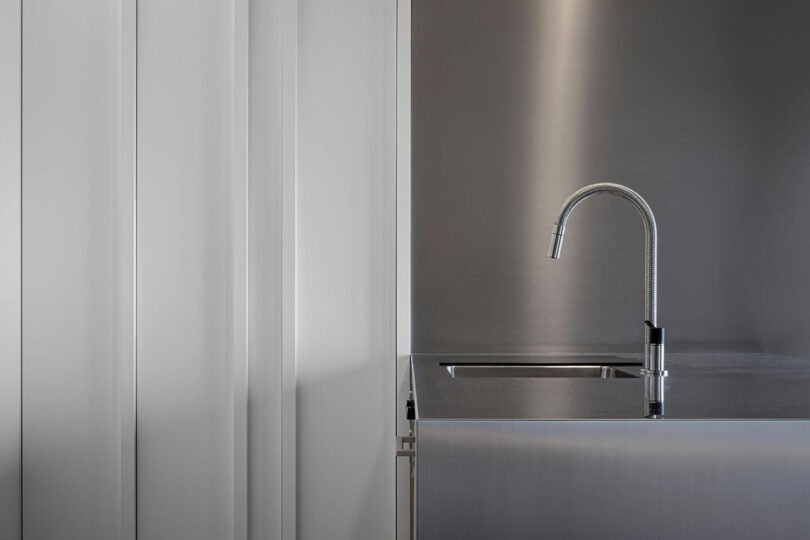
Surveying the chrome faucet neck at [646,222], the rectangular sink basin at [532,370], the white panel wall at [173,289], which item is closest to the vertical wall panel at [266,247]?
the white panel wall at [173,289]

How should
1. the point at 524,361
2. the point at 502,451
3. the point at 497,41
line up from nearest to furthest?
the point at 502,451, the point at 524,361, the point at 497,41

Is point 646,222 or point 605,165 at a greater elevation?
point 605,165

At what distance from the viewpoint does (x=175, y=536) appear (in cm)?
171

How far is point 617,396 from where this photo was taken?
3.01 feet

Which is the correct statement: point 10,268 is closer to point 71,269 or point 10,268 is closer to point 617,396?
point 71,269

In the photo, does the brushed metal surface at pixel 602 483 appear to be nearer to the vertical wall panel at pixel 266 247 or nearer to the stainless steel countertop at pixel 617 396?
the stainless steel countertop at pixel 617 396

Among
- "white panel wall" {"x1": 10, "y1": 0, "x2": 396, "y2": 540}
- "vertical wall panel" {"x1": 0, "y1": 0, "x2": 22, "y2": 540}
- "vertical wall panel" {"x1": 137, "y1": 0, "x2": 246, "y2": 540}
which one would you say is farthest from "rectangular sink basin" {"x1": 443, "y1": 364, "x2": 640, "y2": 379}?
"vertical wall panel" {"x1": 0, "y1": 0, "x2": 22, "y2": 540}

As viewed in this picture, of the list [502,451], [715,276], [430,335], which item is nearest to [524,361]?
[430,335]

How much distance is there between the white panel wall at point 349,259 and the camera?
175cm

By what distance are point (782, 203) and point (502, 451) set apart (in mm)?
1435

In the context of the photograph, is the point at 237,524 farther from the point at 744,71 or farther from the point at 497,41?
the point at 744,71

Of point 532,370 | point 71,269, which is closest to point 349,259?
Answer: point 532,370

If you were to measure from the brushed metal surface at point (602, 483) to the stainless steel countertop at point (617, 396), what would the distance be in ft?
0.07

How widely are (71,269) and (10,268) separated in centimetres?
14
